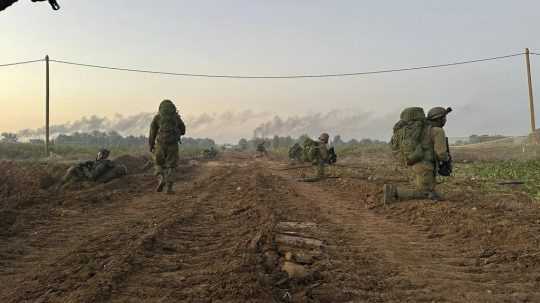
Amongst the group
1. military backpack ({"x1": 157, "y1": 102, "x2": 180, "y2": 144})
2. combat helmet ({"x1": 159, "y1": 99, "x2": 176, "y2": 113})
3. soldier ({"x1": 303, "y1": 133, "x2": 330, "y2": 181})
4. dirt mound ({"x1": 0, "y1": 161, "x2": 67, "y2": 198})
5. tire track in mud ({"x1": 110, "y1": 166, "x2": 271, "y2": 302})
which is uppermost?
combat helmet ({"x1": 159, "y1": 99, "x2": 176, "y2": 113})

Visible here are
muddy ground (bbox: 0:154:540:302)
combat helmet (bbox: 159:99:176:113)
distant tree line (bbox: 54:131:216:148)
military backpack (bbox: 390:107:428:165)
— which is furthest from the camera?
distant tree line (bbox: 54:131:216:148)

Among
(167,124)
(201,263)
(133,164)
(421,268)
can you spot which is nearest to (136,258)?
(201,263)

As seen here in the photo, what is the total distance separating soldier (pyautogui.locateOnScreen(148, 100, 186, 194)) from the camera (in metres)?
9.78

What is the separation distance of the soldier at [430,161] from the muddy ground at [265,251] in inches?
21.1

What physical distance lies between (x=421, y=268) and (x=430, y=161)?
4.30 m

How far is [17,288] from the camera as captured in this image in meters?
3.17

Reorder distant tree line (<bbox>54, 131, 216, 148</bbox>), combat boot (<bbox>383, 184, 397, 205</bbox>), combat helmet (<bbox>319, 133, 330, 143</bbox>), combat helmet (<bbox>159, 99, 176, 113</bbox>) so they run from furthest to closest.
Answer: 1. distant tree line (<bbox>54, 131, 216, 148</bbox>)
2. combat helmet (<bbox>319, 133, 330, 143</bbox>)
3. combat helmet (<bbox>159, 99, 176, 113</bbox>)
4. combat boot (<bbox>383, 184, 397, 205</bbox>)

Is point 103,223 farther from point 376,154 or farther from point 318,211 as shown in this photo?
point 376,154

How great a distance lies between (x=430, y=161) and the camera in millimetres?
7629

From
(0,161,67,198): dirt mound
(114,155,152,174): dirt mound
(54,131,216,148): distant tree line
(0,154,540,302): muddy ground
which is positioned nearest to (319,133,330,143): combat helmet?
(0,154,540,302): muddy ground

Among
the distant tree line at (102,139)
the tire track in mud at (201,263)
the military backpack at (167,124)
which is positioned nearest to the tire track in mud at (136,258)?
the tire track in mud at (201,263)

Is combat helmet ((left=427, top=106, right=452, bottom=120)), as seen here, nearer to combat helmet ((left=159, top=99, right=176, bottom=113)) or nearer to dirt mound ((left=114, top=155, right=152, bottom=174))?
combat helmet ((left=159, top=99, right=176, bottom=113))

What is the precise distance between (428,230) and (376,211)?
1.75 m

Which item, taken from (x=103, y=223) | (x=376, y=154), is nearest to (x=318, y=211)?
(x=103, y=223)
